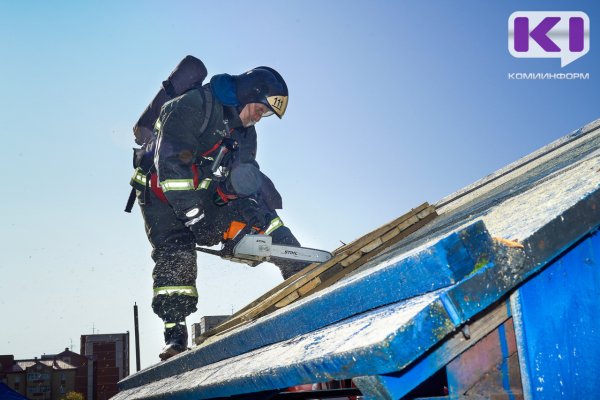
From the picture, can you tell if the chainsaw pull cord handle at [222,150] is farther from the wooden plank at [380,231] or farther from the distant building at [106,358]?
the distant building at [106,358]

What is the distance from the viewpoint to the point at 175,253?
4973 millimetres

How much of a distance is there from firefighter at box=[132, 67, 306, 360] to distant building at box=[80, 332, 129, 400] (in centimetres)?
3232

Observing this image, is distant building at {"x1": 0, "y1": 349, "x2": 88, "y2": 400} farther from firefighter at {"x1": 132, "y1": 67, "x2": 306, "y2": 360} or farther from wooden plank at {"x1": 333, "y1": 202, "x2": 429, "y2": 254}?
wooden plank at {"x1": 333, "y1": 202, "x2": 429, "y2": 254}

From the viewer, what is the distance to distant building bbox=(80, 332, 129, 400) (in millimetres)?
35375

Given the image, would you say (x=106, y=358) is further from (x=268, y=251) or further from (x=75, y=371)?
(x=268, y=251)

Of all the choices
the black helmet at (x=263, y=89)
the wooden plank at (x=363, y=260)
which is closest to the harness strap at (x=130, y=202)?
the black helmet at (x=263, y=89)

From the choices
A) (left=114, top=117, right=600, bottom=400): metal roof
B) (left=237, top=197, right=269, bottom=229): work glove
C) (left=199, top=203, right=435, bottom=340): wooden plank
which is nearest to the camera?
(left=114, top=117, right=600, bottom=400): metal roof

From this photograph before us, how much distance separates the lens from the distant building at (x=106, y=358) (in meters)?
35.4

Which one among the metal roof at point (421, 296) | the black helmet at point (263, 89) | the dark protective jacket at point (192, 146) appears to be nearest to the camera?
the metal roof at point (421, 296)

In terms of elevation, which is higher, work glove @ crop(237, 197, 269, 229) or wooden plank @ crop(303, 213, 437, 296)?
work glove @ crop(237, 197, 269, 229)

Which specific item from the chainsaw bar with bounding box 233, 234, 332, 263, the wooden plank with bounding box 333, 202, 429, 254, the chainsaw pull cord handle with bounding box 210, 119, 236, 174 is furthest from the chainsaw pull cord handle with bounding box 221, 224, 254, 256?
the wooden plank with bounding box 333, 202, 429, 254

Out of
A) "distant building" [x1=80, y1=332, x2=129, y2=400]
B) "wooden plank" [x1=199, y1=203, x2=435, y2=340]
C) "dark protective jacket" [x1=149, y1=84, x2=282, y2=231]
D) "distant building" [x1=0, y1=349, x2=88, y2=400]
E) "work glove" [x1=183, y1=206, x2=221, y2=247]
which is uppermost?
"dark protective jacket" [x1=149, y1=84, x2=282, y2=231]

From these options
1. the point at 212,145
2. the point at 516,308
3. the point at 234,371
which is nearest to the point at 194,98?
the point at 212,145

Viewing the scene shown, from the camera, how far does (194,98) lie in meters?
4.83
